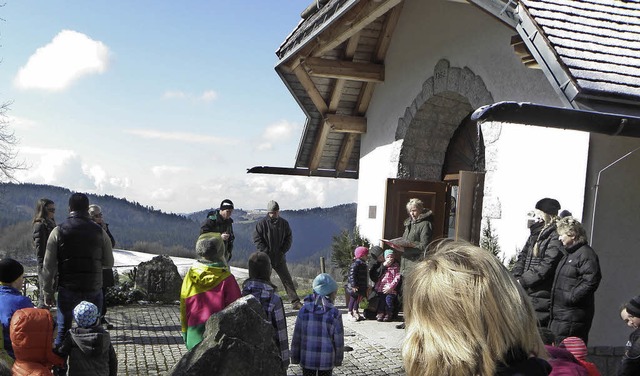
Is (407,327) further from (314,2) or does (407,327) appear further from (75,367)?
(314,2)

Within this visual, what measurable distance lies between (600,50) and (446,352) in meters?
4.60

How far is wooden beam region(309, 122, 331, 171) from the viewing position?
1068cm

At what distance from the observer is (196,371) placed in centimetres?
321

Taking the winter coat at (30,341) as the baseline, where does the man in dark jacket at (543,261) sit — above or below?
above

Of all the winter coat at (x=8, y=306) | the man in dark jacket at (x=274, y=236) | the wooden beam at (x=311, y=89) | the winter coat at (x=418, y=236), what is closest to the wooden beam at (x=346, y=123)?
the wooden beam at (x=311, y=89)

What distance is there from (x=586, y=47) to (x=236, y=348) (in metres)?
4.00

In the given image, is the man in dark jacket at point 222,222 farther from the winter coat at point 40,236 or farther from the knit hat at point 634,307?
the knit hat at point 634,307

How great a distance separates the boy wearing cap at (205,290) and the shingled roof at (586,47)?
312 centimetres

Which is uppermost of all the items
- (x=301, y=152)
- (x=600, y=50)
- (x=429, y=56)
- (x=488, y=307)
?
(x=429, y=56)

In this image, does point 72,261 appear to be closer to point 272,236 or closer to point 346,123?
point 272,236

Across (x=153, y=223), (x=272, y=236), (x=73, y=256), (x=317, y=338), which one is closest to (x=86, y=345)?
(x=73, y=256)

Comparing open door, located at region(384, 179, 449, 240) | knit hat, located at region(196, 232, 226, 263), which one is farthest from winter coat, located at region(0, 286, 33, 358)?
open door, located at region(384, 179, 449, 240)

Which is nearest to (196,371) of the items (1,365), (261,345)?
(261,345)

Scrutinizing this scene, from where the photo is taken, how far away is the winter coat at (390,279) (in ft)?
23.6
